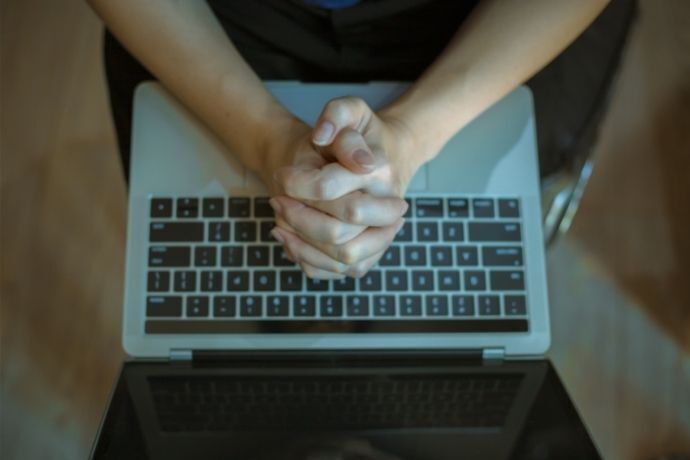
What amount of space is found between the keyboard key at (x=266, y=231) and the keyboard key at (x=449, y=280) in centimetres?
16

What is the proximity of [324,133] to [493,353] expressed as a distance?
0.26 m

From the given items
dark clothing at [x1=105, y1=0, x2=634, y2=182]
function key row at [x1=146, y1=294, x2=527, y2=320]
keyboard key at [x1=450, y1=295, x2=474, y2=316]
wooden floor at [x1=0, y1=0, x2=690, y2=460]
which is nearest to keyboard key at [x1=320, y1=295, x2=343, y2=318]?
function key row at [x1=146, y1=294, x2=527, y2=320]

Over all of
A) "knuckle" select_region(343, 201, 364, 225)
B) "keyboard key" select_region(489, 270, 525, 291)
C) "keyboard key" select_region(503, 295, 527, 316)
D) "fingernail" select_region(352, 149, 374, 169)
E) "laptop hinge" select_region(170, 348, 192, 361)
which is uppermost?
"fingernail" select_region(352, 149, 374, 169)

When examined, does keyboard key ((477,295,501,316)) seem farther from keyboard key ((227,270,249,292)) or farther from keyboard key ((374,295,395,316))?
keyboard key ((227,270,249,292))

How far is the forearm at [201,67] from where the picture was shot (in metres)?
0.61

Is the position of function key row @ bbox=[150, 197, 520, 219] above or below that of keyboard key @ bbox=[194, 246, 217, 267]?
above

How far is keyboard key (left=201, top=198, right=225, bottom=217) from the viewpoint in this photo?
0.62 meters

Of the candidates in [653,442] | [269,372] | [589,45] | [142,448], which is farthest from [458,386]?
[653,442]

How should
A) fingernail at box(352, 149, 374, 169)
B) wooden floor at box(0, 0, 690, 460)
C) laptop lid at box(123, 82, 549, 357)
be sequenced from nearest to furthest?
fingernail at box(352, 149, 374, 169) → laptop lid at box(123, 82, 549, 357) → wooden floor at box(0, 0, 690, 460)

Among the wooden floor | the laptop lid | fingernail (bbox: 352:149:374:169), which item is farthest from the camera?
the wooden floor

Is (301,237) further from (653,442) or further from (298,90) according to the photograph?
(653,442)

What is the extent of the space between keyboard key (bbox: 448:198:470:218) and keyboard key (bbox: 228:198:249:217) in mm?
196

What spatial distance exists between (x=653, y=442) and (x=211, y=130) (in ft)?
2.72

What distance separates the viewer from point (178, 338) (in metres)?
0.60
